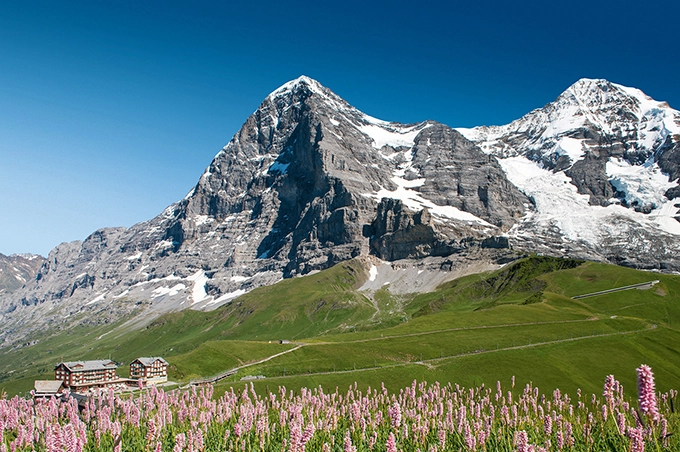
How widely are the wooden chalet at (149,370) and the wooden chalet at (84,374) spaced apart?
540cm

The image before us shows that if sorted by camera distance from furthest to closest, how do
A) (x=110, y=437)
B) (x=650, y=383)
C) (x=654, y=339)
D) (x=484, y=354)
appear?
(x=654, y=339), (x=484, y=354), (x=110, y=437), (x=650, y=383)

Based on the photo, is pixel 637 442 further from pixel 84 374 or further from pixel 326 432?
pixel 84 374

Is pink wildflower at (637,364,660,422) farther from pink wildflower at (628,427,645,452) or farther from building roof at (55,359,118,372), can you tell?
building roof at (55,359,118,372)

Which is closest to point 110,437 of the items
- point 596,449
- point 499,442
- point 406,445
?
point 406,445

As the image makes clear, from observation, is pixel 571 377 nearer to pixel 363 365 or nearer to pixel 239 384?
pixel 363 365

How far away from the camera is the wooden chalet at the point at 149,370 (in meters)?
120

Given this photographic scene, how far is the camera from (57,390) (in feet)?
322

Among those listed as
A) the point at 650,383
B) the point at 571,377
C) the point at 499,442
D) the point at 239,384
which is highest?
the point at 650,383

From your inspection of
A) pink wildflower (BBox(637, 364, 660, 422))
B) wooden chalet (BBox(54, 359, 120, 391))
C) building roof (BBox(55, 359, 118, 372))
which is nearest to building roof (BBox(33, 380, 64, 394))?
wooden chalet (BBox(54, 359, 120, 391))

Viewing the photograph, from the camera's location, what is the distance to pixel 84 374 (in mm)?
113875

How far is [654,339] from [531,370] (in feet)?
173

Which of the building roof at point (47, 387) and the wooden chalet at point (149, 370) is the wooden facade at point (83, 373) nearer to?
the wooden chalet at point (149, 370)

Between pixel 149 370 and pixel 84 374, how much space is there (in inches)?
540

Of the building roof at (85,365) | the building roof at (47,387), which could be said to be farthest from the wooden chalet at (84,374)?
the building roof at (47,387)
